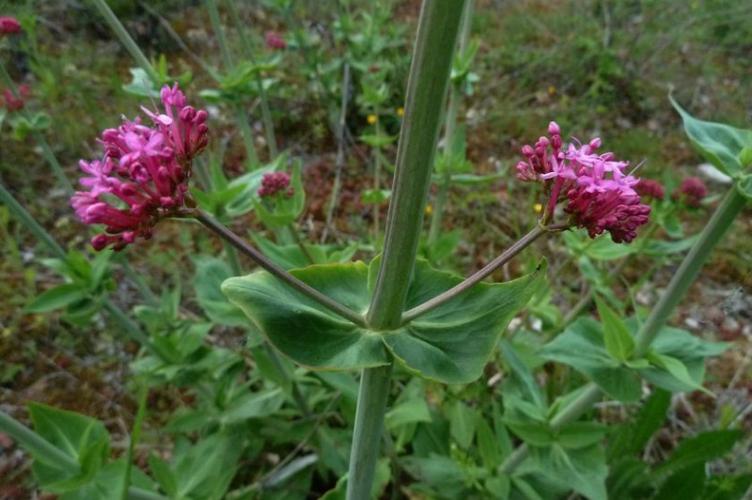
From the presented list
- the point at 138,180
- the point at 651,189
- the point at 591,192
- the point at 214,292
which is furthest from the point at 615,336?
the point at 214,292

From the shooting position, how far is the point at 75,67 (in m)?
4.94

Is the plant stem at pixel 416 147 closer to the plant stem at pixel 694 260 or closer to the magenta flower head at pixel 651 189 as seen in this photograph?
the plant stem at pixel 694 260

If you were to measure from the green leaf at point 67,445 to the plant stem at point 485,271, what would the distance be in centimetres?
124

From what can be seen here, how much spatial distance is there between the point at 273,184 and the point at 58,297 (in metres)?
1.05

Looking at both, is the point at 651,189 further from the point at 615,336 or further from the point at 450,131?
the point at 615,336

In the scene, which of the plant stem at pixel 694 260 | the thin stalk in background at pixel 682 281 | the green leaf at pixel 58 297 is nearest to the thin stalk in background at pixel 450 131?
the thin stalk in background at pixel 682 281

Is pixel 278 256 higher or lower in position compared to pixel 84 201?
lower

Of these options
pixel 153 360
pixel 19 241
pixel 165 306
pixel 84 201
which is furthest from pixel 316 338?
pixel 19 241

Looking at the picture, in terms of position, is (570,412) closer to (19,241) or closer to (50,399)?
(50,399)

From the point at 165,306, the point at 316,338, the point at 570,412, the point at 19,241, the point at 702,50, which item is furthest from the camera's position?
the point at 702,50

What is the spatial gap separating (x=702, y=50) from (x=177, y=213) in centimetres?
614

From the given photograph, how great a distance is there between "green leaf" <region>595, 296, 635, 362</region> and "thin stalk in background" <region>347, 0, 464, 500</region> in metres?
0.90

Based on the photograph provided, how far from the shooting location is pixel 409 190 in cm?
94

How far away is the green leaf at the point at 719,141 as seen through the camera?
144 centimetres
